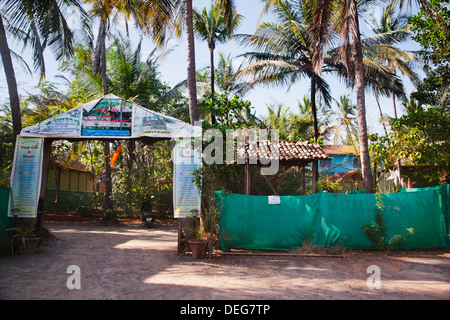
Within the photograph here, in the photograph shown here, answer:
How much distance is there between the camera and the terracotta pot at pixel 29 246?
26.8 feet

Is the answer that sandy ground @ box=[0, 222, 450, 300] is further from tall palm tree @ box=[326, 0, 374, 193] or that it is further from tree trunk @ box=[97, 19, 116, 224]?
tree trunk @ box=[97, 19, 116, 224]

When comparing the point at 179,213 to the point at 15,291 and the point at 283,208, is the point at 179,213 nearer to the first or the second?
the point at 283,208

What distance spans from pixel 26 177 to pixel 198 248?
4.89m

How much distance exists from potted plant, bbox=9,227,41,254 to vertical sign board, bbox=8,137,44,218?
412 millimetres

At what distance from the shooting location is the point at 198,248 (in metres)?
8.04

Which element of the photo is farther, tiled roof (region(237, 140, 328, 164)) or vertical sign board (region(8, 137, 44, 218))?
tiled roof (region(237, 140, 328, 164))

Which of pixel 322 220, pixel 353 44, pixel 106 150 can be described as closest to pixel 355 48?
pixel 353 44

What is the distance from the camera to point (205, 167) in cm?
870

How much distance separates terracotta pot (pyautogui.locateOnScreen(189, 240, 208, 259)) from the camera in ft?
26.3

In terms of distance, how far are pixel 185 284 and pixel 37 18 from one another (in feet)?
31.8

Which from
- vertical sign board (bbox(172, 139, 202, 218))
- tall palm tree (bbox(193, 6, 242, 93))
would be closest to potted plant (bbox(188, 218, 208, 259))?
vertical sign board (bbox(172, 139, 202, 218))
